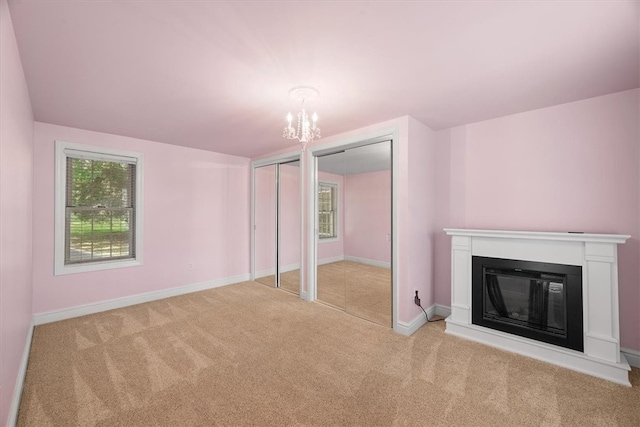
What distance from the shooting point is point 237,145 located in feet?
14.6

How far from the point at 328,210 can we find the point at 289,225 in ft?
3.48

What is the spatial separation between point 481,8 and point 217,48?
163 cm

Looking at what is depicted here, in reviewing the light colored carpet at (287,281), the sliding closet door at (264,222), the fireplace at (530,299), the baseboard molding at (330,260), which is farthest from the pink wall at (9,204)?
the baseboard molding at (330,260)

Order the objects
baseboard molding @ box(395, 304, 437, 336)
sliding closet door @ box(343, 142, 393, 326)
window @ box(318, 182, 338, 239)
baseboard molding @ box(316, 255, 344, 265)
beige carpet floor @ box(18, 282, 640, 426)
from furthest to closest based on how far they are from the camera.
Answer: baseboard molding @ box(316, 255, 344, 265) < window @ box(318, 182, 338, 239) < sliding closet door @ box(343, 142, 393, 326) < baseboard molding @ box(395, 304, 437, 336) < beige carpet floor @ box(18, 282, 640, 426)

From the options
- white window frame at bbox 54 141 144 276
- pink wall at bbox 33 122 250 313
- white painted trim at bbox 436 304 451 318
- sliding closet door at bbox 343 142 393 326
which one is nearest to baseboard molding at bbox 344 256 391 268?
sliding closet door at bbox 343 142 393 326

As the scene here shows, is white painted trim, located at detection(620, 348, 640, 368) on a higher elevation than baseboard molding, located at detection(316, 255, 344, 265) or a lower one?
lower

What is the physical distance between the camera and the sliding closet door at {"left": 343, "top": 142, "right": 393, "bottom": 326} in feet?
12.4

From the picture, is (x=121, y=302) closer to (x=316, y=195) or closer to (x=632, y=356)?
(x=316, y=195)

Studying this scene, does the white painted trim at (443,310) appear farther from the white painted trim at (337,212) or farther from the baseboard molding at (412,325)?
the white painted trim at (337,212)

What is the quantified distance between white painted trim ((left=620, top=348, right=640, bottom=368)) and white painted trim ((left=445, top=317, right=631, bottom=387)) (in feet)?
0.26

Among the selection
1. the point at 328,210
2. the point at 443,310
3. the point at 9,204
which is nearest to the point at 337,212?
the point at 328,210

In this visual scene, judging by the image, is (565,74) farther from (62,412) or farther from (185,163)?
(185,163)

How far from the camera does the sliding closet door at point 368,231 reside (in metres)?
3.78

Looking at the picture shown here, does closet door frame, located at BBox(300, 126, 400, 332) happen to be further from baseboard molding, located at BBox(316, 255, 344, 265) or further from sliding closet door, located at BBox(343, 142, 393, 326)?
baseboard molding, located at BBox(316, 255, 344, 265)
